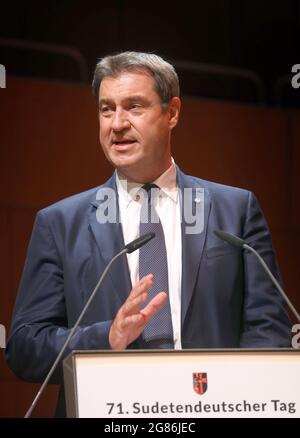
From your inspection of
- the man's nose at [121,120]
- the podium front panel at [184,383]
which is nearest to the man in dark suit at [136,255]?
the man's nose at [121,120]

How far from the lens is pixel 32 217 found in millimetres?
3785

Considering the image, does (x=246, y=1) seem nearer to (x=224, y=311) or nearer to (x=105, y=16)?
(x=105, y=16)

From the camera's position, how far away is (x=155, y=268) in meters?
3.53

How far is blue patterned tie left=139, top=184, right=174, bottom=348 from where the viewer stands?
11.2ft

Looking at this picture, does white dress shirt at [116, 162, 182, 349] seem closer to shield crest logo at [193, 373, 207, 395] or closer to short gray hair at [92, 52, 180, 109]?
short gray hair at [92, 52, 180, 109]

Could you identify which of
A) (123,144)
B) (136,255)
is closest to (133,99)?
(123,144)

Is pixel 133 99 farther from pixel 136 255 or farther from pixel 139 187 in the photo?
pixel 136 255

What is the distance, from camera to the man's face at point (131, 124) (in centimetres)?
364

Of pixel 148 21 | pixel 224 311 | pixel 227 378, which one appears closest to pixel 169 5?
pixel 148 21

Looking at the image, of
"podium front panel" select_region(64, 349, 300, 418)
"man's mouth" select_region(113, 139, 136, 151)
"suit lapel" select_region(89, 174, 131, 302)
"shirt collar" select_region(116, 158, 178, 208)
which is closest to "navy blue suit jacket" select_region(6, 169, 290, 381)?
"suit lapel" select_region(89, 174, 131, 302)

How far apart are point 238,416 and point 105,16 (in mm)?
1938

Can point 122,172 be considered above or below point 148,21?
below

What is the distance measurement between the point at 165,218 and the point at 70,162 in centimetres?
49

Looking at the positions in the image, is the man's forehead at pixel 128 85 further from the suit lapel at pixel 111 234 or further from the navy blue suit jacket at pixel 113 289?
the navy blue suit jacket at pixel 113 289
